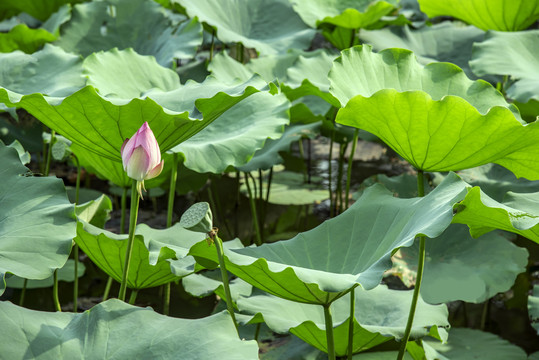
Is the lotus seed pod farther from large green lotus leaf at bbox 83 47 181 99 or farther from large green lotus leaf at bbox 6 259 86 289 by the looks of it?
large green lotus leaf at bbox 6 259 86 289

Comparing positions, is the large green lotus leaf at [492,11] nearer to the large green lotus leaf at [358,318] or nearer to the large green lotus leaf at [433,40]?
the large green lotus leaf at [433,40]

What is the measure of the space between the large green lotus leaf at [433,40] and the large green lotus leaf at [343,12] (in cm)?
9

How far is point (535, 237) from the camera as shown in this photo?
1214 mm

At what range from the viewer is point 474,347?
185cm

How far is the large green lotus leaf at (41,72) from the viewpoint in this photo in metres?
1.87

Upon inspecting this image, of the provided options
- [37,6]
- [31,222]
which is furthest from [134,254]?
[37,6]

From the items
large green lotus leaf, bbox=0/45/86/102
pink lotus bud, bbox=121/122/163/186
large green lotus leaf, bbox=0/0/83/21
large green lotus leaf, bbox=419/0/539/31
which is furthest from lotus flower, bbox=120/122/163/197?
large green lotus leaf, bbox=0/0/83/21

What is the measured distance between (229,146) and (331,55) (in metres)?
1.02

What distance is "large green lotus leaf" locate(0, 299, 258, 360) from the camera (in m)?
0.97

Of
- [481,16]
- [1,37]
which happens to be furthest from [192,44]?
[481,16]

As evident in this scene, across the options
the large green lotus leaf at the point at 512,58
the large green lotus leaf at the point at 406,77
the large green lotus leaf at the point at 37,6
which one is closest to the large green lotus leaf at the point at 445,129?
the large green lotus leaf at the point at 406,77

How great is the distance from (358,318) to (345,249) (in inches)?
10.4

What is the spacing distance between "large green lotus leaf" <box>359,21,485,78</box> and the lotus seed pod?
6.35 feet

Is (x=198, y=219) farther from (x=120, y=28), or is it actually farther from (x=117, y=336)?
(x=120, y=28)
